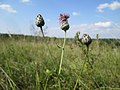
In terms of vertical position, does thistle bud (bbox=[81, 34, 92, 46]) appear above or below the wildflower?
below

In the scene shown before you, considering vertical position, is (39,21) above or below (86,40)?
above

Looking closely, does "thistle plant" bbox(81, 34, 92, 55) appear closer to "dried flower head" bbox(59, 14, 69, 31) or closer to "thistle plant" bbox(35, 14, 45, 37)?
"dried flower head" bbox(59, 14, 69, 31)

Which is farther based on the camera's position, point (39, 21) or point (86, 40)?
point (39, 21)

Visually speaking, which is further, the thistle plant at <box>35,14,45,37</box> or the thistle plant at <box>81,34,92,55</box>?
the thistle plant at <box>35,14,45,37</box>

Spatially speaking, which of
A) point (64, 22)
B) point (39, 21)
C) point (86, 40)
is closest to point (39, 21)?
point (39, 21)

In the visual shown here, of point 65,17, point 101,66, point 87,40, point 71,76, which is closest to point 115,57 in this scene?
point 101,66

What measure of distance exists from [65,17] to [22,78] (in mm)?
1022

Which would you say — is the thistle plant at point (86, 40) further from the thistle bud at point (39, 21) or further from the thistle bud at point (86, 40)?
the thistle bud at point (39, 21)

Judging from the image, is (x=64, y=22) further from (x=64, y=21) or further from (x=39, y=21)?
(x=39, y=21)

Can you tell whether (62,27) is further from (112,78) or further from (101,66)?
(101,66)

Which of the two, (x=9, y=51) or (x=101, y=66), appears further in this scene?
(x=9, y=51)

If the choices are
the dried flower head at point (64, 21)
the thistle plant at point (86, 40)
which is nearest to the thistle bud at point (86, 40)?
the thistle plant at point (86, 40)

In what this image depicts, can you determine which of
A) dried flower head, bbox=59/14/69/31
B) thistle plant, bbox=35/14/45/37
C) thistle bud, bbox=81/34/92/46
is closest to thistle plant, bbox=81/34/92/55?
thistle bud, bbox=81/34/92/46

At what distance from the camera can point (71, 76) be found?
2631 millimetres
